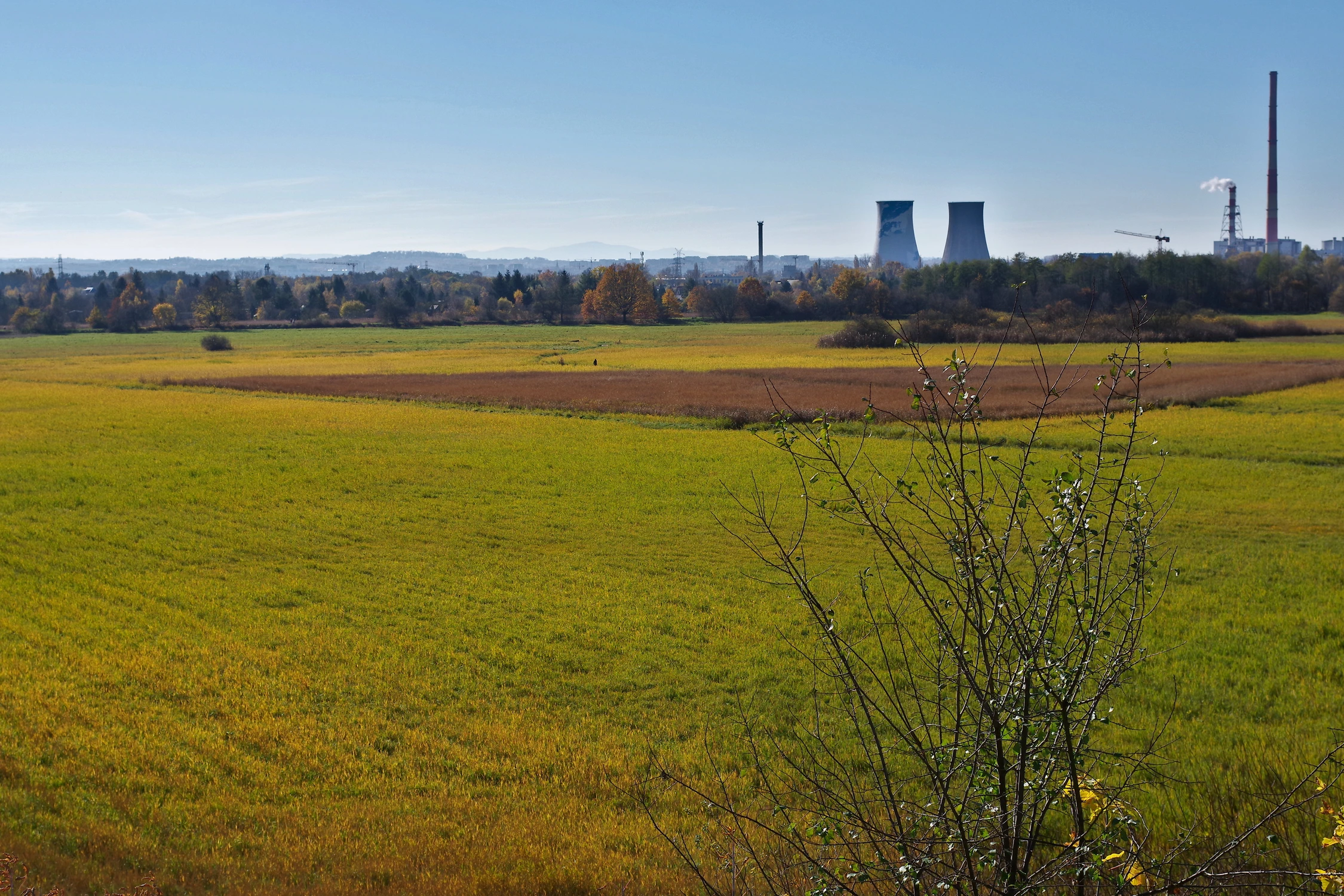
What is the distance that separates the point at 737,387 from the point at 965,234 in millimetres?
152869

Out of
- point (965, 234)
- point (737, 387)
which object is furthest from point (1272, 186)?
point (737, 387)

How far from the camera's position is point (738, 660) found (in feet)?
42.5

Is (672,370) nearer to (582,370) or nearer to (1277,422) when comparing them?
(582,370)

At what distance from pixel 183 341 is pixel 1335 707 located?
355ft

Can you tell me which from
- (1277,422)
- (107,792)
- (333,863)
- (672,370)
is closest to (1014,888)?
(333,863)

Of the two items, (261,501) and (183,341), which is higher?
(183,341)

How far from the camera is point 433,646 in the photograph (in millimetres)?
13531

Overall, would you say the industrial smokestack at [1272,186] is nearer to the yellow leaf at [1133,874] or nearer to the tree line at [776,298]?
the tree line at [776,298]

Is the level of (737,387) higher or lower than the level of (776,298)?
lower

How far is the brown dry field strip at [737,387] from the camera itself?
42.0 m

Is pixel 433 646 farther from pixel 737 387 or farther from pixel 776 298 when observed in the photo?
pixel 776 298

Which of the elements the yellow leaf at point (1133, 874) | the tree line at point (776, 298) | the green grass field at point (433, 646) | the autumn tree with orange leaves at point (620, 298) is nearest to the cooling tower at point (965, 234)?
the tree line at point (776, 298)

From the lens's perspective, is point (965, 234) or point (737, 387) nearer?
point (737, 387)

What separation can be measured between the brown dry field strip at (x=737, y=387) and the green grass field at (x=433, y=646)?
9.94 meters
